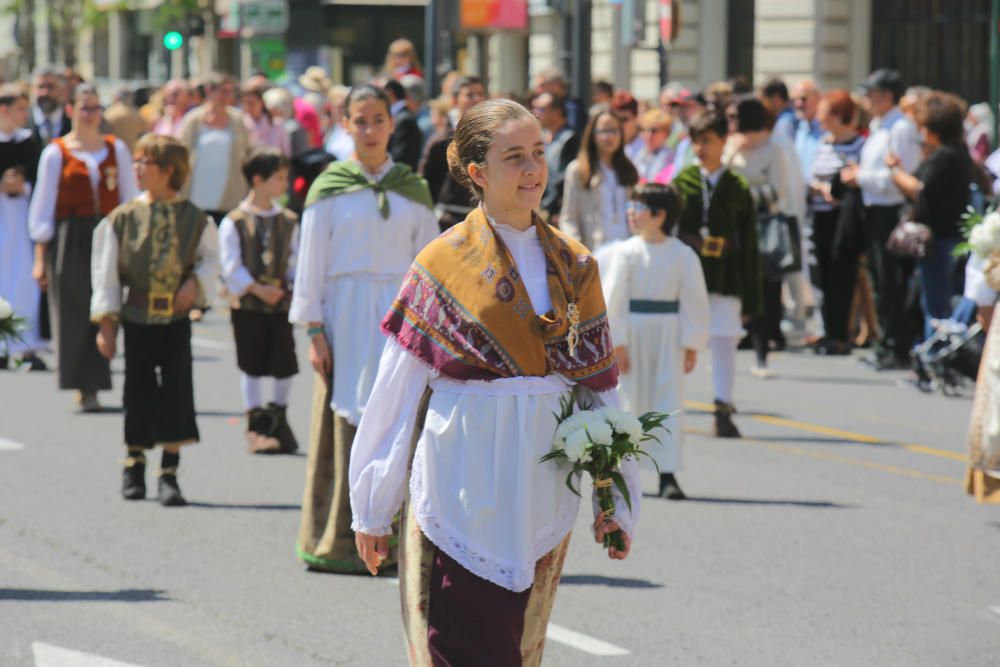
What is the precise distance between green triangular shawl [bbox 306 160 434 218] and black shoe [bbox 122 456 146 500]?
237 cm

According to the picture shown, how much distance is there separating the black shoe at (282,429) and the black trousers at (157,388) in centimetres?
175

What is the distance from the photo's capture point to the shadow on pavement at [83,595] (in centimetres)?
815

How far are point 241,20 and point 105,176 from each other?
893 inches

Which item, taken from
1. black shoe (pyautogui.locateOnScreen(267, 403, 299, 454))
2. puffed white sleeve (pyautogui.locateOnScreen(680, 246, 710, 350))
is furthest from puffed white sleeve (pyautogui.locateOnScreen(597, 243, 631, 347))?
black shoe (pyautogui.locateOnScreen(267, 403, 299, 454))

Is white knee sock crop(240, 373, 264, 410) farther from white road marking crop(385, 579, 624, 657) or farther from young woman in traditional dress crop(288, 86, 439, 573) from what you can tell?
white road marking crop(385, 579, 624, 657)

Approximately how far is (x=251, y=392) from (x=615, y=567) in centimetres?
386

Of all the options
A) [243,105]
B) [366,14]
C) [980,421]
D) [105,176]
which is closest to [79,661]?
[980,421]

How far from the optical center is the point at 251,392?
12195 millimetres

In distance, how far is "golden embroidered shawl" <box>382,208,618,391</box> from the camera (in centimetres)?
518

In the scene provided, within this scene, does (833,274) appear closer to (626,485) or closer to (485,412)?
(626,485)

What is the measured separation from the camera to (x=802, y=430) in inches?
520

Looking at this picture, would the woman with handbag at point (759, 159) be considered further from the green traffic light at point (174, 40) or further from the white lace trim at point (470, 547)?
the green traffic light at point (174, 40)

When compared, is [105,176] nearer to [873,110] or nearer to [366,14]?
[873,110]

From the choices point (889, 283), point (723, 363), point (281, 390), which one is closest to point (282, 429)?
point (281, 390)
